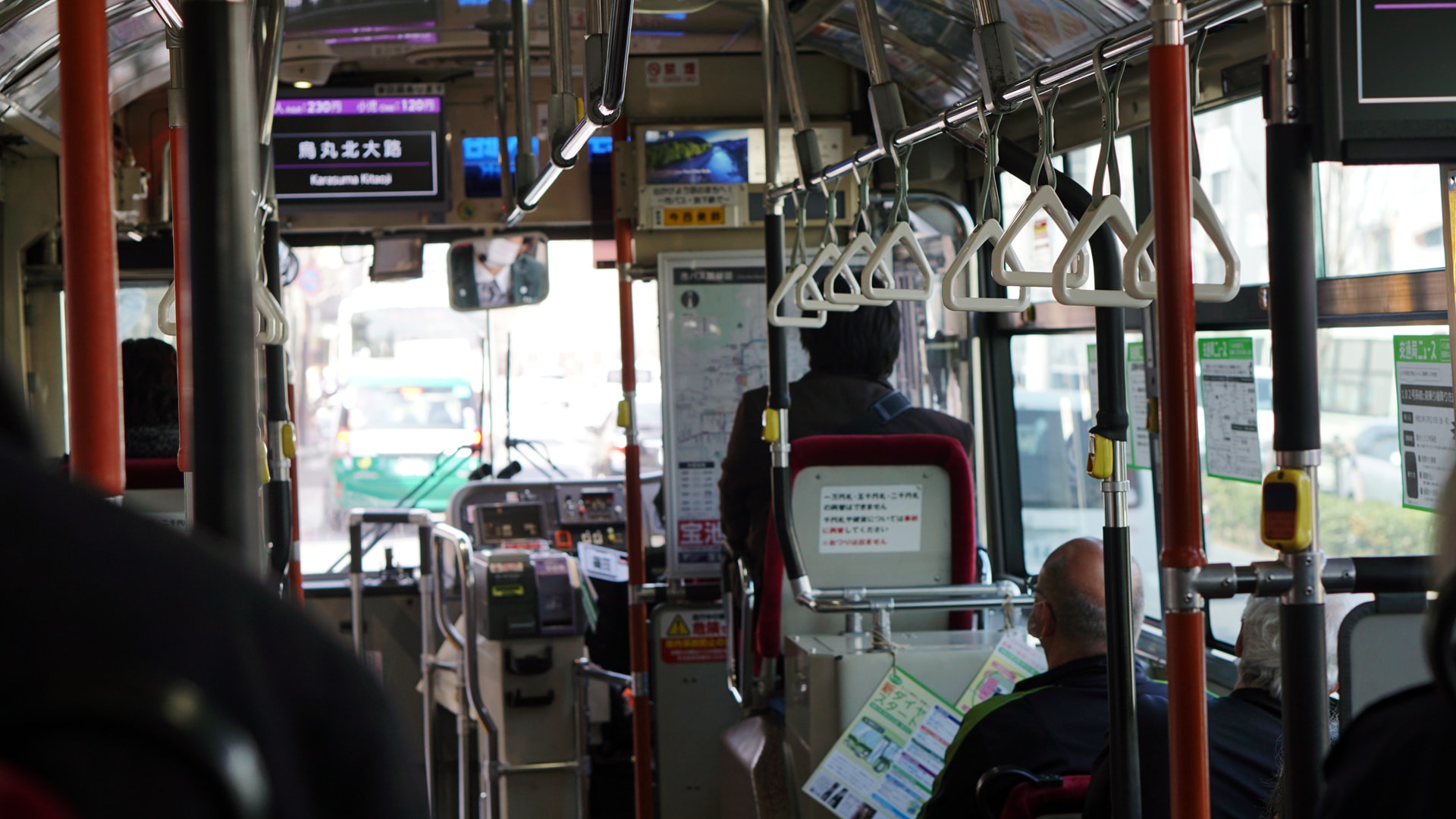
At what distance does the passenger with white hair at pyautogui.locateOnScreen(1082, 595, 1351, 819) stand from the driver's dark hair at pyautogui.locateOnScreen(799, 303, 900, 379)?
206 cm

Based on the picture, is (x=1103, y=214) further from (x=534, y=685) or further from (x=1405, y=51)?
(x=534, y=685)

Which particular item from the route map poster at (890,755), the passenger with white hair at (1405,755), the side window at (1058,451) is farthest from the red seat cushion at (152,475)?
the passenger with white hair at (1405,755)

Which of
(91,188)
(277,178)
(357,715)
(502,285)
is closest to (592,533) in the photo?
(502,285)

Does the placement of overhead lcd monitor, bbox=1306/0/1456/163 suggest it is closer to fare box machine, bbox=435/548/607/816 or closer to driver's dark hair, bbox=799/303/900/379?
driver's dark hair, bbox=799/303/900/379

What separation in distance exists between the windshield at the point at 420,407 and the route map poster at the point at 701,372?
6.42 ft

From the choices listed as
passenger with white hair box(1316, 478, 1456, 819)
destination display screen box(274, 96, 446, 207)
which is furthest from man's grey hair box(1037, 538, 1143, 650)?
destination display screen box(274, 96, 446, 207)

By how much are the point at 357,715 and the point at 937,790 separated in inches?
91.8

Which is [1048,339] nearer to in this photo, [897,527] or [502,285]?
[897,527]

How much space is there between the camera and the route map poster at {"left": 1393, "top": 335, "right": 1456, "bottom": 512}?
291 centimetres

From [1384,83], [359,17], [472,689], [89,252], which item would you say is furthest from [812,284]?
[359,17]

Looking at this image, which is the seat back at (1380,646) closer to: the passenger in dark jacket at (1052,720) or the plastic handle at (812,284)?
the passenger in dark jacket at (1052,720)

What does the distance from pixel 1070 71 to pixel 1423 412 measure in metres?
1.66

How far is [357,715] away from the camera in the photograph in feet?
1.45

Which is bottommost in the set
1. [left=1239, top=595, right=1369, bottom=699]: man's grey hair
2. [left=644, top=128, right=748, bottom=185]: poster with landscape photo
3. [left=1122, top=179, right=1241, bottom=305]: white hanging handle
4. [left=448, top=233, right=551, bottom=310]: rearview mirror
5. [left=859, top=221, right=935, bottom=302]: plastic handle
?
[left=1239, top=595, right=1369, bottom=699]: man's grey hair
